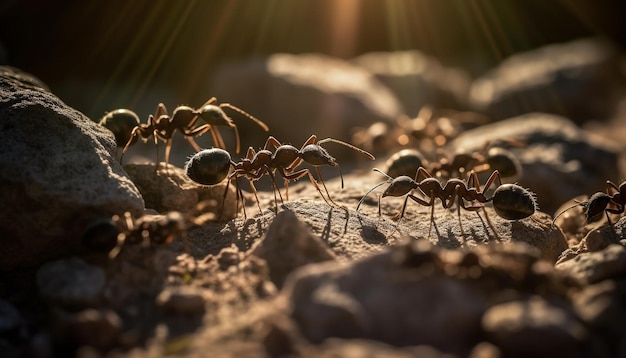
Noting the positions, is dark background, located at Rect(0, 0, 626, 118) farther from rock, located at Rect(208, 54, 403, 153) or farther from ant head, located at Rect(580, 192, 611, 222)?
ant head, located at Rect(580, 192, 611, 222)

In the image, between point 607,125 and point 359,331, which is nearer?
point 359,331

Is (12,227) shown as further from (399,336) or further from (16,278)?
(399,336)

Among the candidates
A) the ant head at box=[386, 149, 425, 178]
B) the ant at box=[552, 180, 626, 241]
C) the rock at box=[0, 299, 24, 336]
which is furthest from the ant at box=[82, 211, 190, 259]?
the ant at box=[552, 180, 626, 241]

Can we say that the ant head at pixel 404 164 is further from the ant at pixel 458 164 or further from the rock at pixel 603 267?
the rock at pixel 603 267

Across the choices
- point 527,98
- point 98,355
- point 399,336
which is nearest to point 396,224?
point 399,336

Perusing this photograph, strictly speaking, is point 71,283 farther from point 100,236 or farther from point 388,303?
point 388,303
